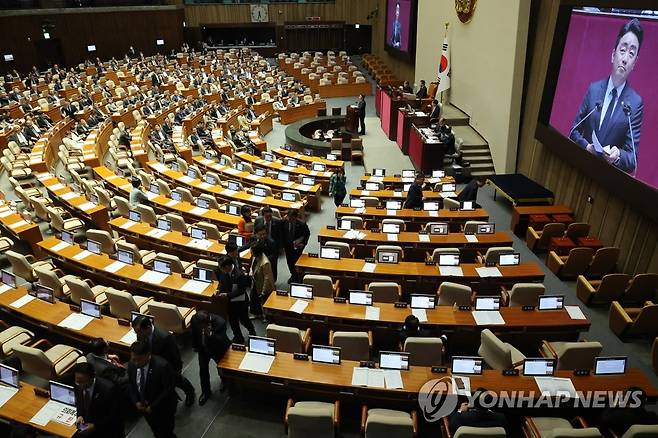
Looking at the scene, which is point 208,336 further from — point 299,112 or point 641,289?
point 299,112

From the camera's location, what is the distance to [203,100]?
73.9 ft

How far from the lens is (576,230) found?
9.75 metres

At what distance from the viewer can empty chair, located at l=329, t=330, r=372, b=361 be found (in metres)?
5.95

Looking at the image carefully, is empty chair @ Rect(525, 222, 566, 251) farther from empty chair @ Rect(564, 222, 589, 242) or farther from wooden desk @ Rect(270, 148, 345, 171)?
wooden desk @ Rect(270, 148, 345, 171)

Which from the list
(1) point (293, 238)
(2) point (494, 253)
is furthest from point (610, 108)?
(1) point (293, 238)

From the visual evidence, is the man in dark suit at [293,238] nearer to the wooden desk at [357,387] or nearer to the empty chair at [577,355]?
the wooden desk at [357,387]

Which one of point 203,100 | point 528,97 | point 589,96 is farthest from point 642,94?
point 203,100

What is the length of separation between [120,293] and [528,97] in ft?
36.8

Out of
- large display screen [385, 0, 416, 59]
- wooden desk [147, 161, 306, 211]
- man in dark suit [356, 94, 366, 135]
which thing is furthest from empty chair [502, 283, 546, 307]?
large display screen [385, 0, 416, 59]

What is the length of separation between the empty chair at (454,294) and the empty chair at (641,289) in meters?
3.02

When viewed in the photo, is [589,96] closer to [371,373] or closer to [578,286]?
[578,286]

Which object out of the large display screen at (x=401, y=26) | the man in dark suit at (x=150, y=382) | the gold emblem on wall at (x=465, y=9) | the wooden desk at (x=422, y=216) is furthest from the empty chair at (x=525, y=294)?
the large display screen at (x=401, y=26)

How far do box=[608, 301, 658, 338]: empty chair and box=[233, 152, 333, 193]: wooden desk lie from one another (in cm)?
798

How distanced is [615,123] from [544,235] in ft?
8.47
